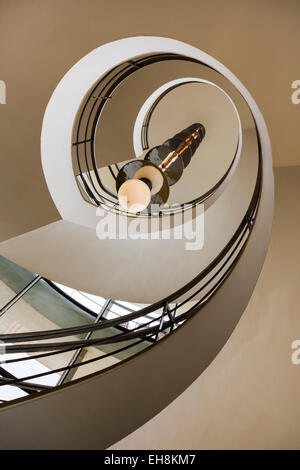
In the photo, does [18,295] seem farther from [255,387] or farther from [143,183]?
[255,387]

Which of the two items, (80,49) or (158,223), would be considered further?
(158,223)

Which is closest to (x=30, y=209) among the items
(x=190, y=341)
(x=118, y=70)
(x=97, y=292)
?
(x=97, y=292)

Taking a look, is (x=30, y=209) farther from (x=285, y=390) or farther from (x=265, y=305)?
(x=285, y=390)

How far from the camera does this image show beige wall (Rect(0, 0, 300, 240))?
2516 mm

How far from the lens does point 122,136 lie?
7.05 m

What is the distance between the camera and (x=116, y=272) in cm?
584

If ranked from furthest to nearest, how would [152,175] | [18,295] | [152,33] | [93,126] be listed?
1. [93,126]
2. [18,295]
3. [152,175]
4. [152,33]

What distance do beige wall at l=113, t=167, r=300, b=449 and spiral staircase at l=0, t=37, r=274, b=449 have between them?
0.53 feet

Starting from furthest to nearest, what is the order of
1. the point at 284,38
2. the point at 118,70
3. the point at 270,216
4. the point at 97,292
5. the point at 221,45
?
1. the point at 97,292
2. the point at 118,70
3. the point at 270,216
4. the point at 221,45
5. the point at 284,38

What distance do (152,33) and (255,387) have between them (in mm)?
3216

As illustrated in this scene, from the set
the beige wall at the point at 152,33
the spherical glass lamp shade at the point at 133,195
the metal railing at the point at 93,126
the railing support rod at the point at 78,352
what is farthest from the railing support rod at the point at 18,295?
the spherical glass lamp shade at the point at 133,195

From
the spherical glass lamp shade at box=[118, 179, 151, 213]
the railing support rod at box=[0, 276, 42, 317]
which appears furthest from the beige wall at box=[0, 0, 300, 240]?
the railing support rod at box=[0, 276, 42, 317]

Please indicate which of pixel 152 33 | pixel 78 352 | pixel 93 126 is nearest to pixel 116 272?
pixel 78 352

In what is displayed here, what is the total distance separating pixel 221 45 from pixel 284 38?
49 centimetres
